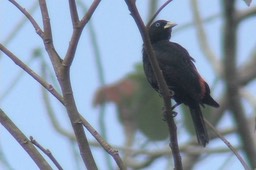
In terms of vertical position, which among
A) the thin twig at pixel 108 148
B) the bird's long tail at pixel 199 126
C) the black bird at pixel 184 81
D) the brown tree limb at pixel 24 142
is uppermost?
the brown tree limb at pixel 24 142

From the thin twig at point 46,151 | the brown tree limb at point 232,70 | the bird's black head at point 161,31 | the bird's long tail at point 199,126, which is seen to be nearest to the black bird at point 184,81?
the bird's long tail at point 199,126

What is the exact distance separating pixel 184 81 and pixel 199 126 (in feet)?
0.76

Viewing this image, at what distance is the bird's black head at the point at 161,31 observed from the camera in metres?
4.59

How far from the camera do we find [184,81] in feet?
12.4

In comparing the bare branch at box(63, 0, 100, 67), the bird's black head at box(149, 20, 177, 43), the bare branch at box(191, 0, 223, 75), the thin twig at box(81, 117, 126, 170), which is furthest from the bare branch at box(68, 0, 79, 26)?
the bird's black head at box(149, 20, 177, 43)

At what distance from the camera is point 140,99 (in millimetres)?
5625

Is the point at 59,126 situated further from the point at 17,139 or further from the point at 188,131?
the point at 17,139

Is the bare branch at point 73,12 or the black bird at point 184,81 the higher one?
the bare branch at point 73,12

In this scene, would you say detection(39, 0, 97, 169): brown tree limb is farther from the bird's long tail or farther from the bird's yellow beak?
the bird's yellow beak

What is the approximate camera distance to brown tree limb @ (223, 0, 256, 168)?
2.79m

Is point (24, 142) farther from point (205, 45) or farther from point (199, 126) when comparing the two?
point (205, 45)

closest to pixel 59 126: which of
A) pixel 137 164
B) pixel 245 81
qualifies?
pixel 137 164

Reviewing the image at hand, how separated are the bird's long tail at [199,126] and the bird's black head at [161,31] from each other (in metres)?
0.81

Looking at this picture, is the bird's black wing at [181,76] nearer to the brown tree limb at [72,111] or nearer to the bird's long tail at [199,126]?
the bird's long tail at [199,126]
